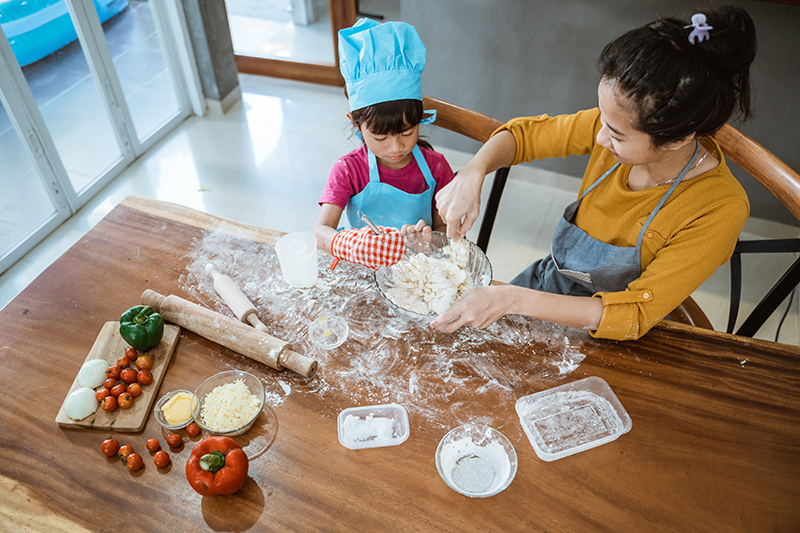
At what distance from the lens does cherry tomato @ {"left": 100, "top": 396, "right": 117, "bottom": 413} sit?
104 cm

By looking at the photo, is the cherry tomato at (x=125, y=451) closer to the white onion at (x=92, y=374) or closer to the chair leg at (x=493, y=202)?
the white onion at (x=92, y=374)

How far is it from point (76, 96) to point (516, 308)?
9.24 ft

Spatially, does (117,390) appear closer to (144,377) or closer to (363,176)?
(144,377)

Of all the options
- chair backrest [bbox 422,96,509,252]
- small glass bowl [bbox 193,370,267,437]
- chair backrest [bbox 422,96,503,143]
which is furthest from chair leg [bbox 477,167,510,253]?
small glass bowl [bbox 193,370,267,437]

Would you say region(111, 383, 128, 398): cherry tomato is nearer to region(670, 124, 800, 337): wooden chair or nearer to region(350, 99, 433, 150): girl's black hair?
region(350, 99, 433, 150): girl's black hair

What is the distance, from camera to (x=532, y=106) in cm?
274

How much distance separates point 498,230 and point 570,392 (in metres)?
1.71

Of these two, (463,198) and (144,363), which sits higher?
(463,198)

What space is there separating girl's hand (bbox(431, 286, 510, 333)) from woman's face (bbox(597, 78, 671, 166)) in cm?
39

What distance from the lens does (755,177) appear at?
4.33 feet

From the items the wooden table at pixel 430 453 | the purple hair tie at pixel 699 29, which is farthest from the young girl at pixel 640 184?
the wooden table at pixel 430 453

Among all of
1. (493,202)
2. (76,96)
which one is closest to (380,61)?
(493,202)

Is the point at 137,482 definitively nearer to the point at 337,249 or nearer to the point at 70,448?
the point at 70,448

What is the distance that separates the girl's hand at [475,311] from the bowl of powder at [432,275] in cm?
6
